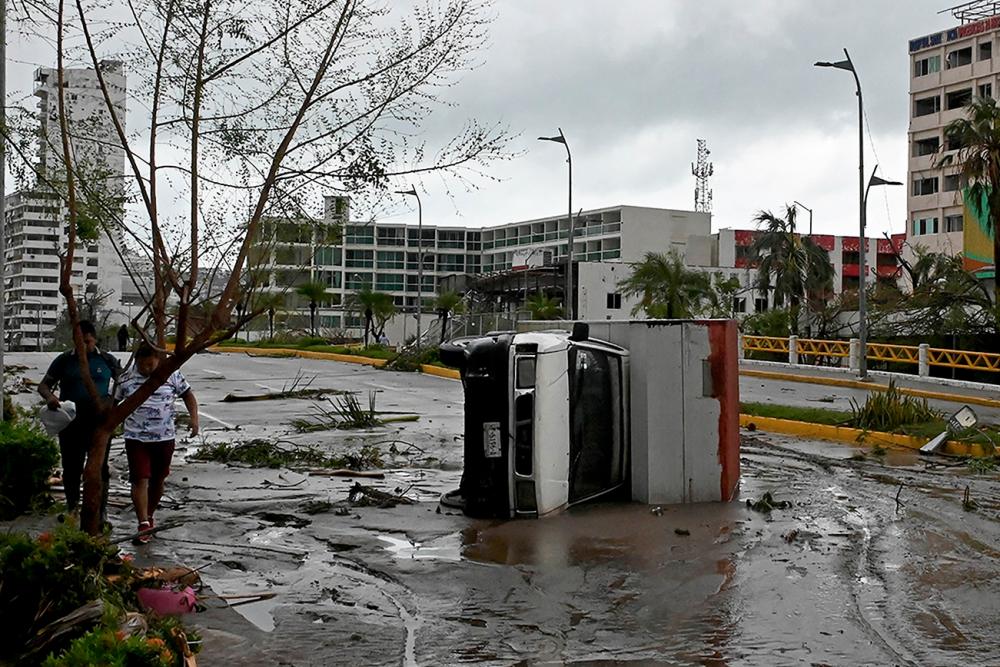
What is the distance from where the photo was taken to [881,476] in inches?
527

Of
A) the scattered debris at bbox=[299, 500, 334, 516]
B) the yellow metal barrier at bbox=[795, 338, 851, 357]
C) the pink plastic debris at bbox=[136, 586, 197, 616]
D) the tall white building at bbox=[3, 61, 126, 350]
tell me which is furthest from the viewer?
the yellow metal barrier at bbox=[795, 338, 851, 357]

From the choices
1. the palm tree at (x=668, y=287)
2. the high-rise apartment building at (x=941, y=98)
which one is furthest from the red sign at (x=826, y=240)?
the palm tree at (x=668, y=287)

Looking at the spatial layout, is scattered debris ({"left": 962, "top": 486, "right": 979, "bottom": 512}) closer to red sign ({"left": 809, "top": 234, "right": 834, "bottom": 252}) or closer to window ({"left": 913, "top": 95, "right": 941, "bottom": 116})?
window ({"left": 913, "top": 95, "right": 941, "bottom": 116})

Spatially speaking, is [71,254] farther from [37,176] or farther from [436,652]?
[436,652]

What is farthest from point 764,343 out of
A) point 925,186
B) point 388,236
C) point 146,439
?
point 925,186

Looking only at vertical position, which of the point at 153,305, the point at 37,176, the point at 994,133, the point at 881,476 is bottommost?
the point at 881,476

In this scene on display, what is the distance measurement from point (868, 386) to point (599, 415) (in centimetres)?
2197

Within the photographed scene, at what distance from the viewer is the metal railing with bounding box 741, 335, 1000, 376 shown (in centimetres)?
3394

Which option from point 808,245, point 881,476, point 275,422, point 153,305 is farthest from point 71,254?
point 808,245

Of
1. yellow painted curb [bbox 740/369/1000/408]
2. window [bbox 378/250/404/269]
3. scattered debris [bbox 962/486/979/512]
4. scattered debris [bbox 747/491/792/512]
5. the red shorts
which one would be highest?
window [bbox 378/250/404/269]

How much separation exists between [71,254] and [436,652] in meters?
3.26

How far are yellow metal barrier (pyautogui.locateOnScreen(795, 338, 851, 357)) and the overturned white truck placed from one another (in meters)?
30.5

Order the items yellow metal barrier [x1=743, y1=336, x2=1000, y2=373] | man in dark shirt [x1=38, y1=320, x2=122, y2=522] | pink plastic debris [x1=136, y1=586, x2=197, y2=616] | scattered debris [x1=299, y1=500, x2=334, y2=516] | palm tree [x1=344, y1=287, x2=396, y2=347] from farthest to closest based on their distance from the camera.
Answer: palm tree [x1=344, y1=287, x2=396, y2=347]
yellow metal barrier [x1=743, y1=336, x2=1000, y2=373]
scattered debris [x1=299, y1=500, x2=334, y2=516]
man in dark shirt [x1=38, y1=320, x2=122, y2=522]
pink plastic debris [x1=136, y1=586, x2=197, y2=616]

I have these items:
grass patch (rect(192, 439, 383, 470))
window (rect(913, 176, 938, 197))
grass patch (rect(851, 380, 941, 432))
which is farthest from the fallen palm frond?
window (rect(913, 176, 938, 197))
